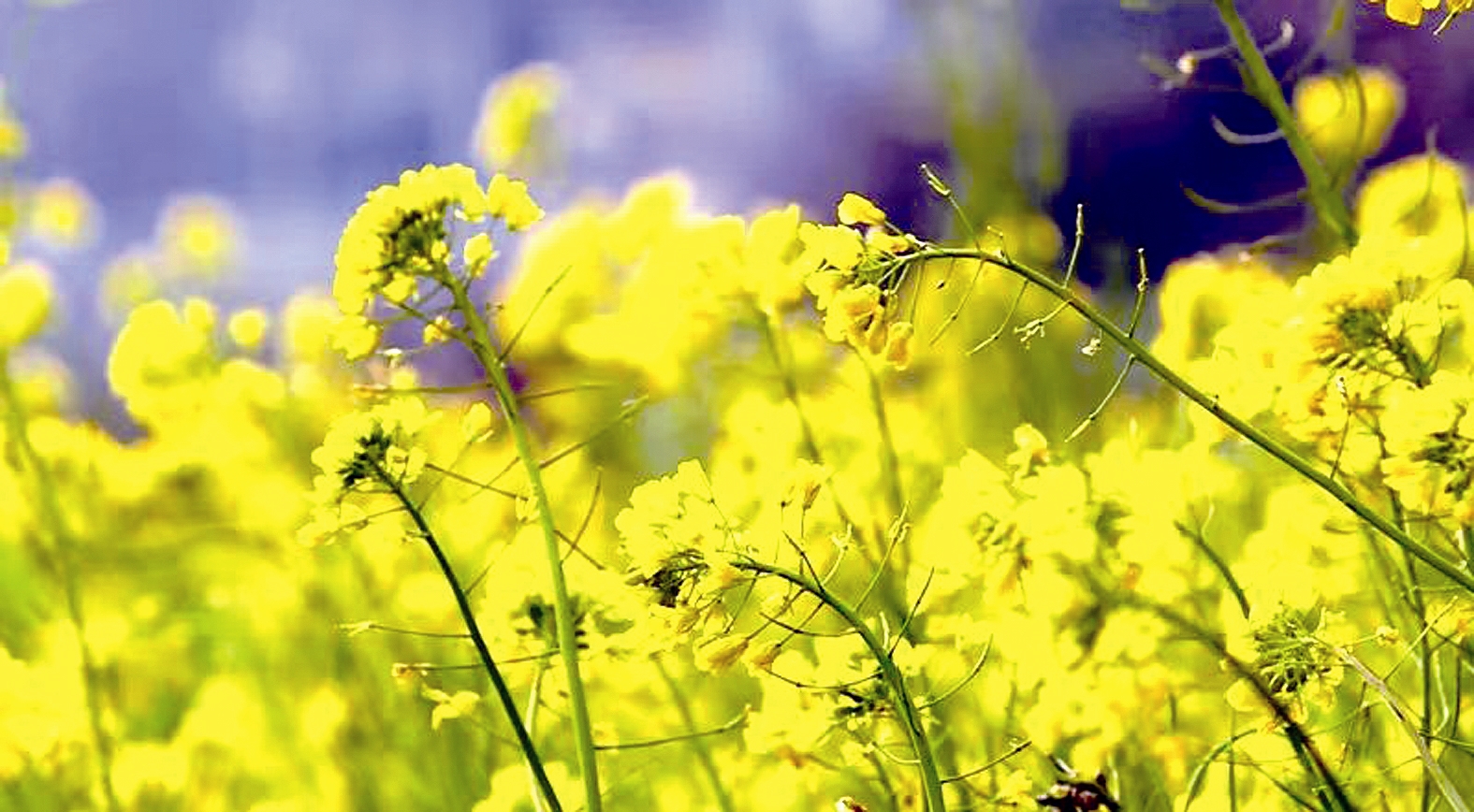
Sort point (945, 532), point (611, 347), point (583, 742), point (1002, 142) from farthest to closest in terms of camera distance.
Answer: point (611, 347) < point (1002, 142) < point (945, 532) < point (583, 742)

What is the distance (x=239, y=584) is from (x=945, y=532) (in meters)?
1.86

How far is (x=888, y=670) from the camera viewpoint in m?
0.77

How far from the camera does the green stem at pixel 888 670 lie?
742 mm

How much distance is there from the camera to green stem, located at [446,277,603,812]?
2.69 ft

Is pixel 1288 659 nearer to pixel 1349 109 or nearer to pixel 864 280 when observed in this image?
pixel 864 280

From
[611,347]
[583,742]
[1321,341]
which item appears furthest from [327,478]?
[611,347]

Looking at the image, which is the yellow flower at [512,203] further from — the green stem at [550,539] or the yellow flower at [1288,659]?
the yellow flower at [1288,659]

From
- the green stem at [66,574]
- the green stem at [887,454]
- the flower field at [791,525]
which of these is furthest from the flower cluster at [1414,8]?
the green stem at [66,574]

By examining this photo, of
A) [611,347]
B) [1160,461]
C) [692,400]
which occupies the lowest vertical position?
[1160,461]

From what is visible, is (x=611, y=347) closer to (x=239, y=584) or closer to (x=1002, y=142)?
(x=1002, y=142)

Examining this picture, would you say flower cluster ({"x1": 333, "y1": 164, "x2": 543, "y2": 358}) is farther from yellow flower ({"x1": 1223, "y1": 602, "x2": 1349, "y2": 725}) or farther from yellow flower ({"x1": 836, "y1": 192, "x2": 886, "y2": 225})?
yellow flower ({"x1": 1223, "y1": 602, "x2": 1349, "y2": 725})

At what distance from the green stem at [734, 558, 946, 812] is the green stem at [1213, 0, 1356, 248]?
1.72 ft

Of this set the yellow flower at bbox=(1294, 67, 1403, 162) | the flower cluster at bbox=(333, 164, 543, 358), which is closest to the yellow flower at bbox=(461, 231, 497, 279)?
the flower cluster at bbox=(333, 164, 543, 358)

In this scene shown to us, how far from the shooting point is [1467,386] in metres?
0.85
